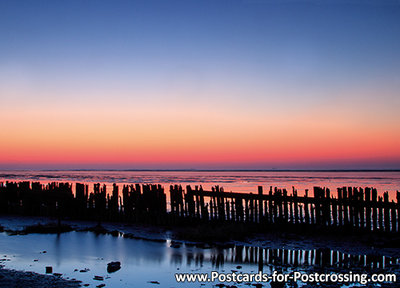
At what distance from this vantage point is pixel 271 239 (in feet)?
35.0

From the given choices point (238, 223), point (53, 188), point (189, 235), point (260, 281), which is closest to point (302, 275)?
point (260, 281)

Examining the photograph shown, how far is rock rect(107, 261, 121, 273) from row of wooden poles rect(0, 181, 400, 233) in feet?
17.4

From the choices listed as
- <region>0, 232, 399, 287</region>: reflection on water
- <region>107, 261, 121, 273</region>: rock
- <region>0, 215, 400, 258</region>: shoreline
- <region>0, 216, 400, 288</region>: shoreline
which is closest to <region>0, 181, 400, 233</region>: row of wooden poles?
<region>0, 215, 400, 258</region>: shoreline

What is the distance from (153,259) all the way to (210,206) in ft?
17.0

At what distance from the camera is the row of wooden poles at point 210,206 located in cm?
1105

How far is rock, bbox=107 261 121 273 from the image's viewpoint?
713 cm

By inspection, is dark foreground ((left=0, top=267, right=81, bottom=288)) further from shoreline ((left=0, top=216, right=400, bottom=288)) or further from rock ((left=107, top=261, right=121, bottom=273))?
rock ((left=107, top=261, right=121, bottom=273))

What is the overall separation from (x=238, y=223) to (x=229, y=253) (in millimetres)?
3606

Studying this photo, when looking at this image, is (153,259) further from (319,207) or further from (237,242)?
(319,207)

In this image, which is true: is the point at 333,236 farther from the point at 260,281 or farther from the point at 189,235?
the point at 260,281

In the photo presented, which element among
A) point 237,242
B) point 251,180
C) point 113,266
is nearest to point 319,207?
point 237,242

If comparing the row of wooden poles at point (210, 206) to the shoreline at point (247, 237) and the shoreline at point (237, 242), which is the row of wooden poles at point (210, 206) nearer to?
the shoreline at point (247, 237)

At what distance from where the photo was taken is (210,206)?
519 inches

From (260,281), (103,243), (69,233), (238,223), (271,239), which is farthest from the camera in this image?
(238,223)
